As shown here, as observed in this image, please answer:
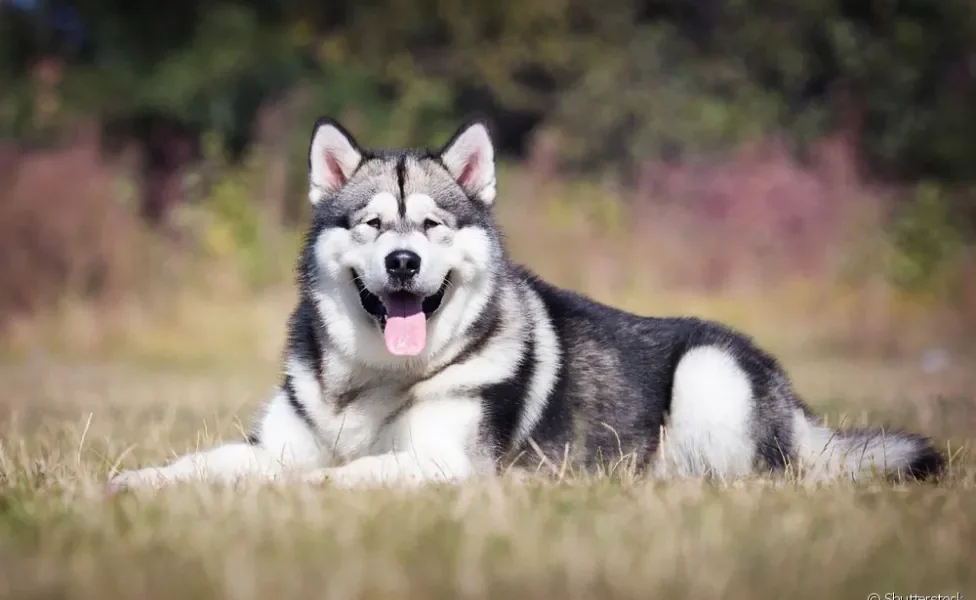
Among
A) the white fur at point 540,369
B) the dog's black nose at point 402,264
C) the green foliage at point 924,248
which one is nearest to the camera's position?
the dog's black nose at point 402,264

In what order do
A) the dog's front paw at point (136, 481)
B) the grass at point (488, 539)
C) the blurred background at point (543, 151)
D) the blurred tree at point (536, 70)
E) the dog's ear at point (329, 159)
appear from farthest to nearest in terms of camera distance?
the blurred tree at point (536, 70), the blurred background at point (543, 151), the dog's ear at point (329, 159), the dog's front paw at point (136, 481), the grass at point (488, 539)

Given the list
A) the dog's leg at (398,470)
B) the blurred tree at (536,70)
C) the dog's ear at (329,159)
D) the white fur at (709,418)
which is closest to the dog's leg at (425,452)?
the dog's leg at (398,470)

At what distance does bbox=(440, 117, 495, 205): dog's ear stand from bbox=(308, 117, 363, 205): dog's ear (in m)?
0.40

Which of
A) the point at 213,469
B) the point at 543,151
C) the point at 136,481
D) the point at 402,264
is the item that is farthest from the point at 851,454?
the point at 543,151

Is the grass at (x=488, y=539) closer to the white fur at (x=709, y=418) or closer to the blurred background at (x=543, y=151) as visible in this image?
the white fur at (x=709, y=418)

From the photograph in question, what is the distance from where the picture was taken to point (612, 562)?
2883 mm

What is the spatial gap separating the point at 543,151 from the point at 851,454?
12.0 meters

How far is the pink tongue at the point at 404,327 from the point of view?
4.39 m

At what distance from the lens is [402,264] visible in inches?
167

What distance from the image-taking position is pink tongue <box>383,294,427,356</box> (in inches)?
173

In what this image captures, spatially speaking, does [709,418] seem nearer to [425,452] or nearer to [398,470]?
[425,452]

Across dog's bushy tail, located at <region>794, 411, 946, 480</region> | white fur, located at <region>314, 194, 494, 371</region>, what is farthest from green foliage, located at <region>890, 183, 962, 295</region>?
white fur, located at <region>314, 194, 494, 371</region>

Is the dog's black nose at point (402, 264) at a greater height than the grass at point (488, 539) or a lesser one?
greater
